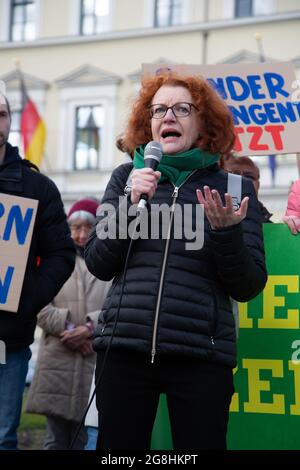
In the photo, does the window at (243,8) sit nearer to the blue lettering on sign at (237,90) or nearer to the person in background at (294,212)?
the blue lettering on sign at (237,90)

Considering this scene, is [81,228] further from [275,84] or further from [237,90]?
[275,84]

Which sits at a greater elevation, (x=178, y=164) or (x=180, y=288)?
(x=178, y=164)

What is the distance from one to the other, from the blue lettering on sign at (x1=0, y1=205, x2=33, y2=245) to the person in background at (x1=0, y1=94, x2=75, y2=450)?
8 cm

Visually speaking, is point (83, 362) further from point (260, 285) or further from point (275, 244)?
point (260, 285)

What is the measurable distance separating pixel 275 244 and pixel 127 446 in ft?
5.09

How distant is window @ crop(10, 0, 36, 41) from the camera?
2314 centimetres

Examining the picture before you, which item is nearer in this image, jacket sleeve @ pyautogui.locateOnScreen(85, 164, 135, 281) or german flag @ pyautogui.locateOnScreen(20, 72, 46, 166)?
jacket sleeve @ pyautogui.locateOnScreen(85, 164, 135, 281)

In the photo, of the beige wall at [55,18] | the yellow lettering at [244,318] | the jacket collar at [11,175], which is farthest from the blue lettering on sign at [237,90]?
the beige wall at [55,18]

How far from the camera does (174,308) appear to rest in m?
2.65


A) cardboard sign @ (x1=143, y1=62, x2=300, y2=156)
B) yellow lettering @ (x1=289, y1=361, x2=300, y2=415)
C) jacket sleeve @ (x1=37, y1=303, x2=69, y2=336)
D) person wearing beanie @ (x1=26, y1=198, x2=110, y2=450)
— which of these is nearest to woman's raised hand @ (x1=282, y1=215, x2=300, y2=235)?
yellow lettering @ (x1=289, y1=361, x2=300, y2=415)

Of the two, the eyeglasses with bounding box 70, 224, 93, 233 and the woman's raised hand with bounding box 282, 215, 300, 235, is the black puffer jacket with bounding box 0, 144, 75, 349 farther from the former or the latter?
the eyeglasses with bounding box 70, 224, 93, 233

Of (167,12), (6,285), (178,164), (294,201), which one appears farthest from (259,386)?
(167,12)

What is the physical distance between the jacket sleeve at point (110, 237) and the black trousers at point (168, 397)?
0.30 metres

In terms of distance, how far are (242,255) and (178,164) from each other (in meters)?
0.42
